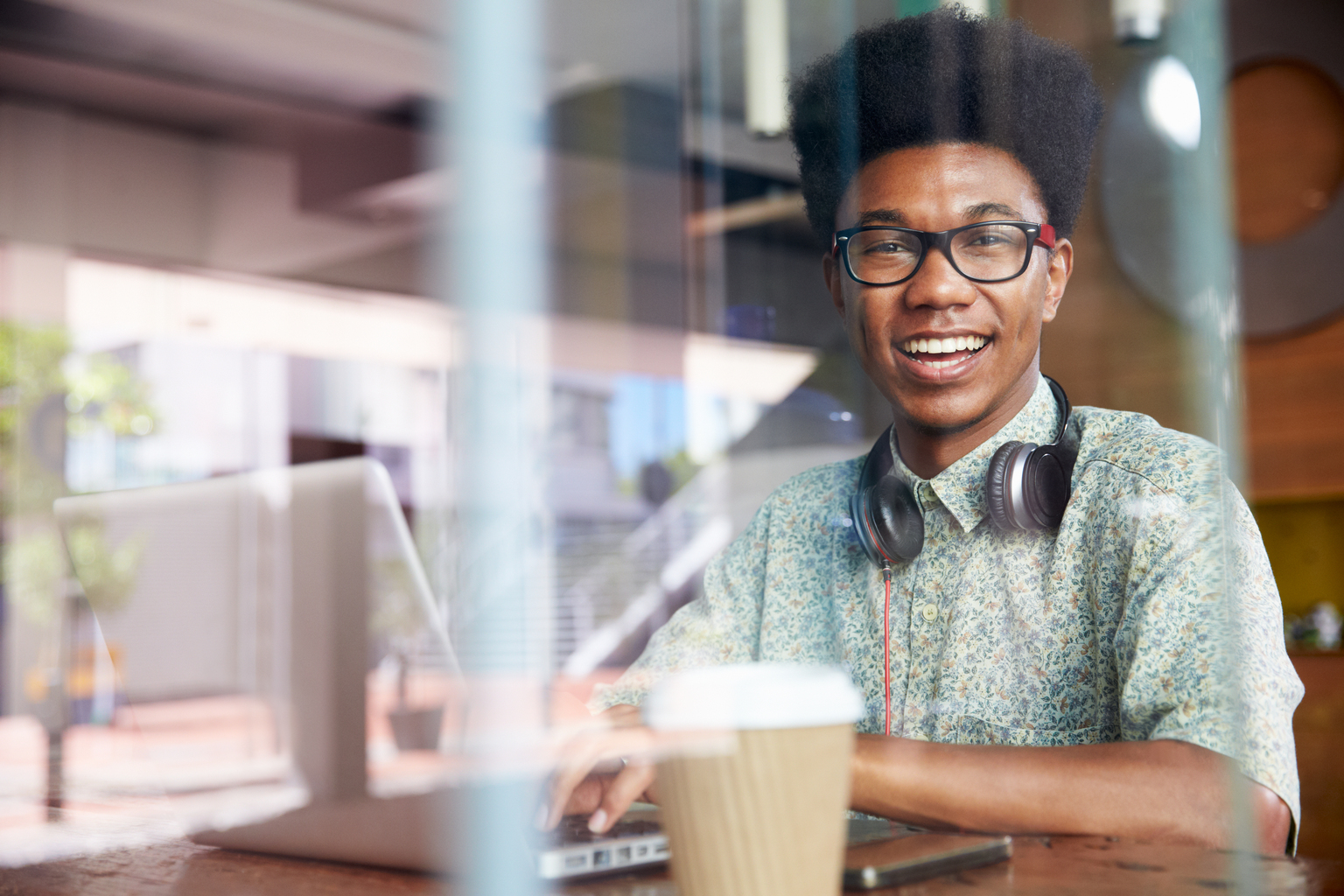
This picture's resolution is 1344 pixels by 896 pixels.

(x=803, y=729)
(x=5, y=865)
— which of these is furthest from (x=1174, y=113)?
(x=5, y=865)

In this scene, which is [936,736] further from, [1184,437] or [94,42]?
[94,42]

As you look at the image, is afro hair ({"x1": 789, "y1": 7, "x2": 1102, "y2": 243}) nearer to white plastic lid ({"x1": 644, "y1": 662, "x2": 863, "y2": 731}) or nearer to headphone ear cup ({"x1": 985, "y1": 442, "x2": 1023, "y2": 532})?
headphone ear cup ({"x1": 985, "y1": 442, "x2": 1023, "y2": 532})

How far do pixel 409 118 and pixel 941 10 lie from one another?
5395 mm

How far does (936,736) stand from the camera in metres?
0.76

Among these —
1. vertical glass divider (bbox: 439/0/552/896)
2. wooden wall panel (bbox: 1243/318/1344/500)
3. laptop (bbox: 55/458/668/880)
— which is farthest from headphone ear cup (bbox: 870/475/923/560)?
wooden wall panel (bbox: 1243/318/1344/500)

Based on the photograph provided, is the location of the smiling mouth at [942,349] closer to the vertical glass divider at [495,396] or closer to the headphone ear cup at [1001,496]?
the headphone ear cup at [1001,496]

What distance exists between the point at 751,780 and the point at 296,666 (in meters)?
0.52

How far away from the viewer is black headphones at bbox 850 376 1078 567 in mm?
780

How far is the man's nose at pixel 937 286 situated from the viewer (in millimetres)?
733

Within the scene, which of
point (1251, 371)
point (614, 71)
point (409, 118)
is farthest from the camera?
point (409, 118)

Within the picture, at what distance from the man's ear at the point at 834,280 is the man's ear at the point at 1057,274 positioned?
141 millimetres

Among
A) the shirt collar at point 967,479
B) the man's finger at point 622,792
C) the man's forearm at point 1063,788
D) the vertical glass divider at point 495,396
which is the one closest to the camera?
the vertical glass divider at point 495,396

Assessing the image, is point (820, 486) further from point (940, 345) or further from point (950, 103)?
point (950, 103)

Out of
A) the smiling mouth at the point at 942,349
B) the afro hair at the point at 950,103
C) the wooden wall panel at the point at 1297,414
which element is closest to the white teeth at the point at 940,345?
the smiling mouth at the point at 942,349
